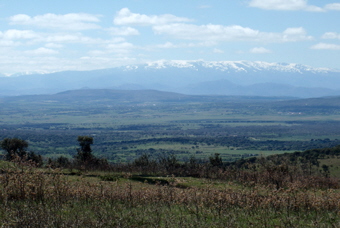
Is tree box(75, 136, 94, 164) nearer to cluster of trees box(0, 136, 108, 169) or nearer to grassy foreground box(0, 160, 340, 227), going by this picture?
cluster of trees box(0, 136, 108, 169)

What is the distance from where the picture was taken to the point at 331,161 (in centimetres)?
4706

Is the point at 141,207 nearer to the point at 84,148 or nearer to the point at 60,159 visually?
the point at 60,159

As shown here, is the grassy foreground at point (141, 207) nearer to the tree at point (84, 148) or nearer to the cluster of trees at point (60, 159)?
the cluster of trees at point (60, 159)

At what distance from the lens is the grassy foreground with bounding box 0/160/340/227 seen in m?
9.36

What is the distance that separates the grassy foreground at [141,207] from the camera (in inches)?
368

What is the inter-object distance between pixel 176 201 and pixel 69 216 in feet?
11.4

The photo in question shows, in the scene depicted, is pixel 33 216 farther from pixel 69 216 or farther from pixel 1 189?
pixel 1 189

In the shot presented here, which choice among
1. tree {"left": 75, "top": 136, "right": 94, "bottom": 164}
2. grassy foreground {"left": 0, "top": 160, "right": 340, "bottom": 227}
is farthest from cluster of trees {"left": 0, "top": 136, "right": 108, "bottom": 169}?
grassy foreground {"left": 0, "top": 160, "right": 340, "bottom": 227}

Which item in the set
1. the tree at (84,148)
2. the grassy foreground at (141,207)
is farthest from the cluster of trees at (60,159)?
the grassy foreground at (141,207)

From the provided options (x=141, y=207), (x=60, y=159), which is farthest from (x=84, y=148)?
(x=141, y=207)

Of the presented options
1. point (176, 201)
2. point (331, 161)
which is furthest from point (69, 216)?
point (331, 161)

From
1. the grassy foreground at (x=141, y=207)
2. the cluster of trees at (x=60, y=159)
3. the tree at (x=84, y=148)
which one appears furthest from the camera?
the tree at (x=84, y=148)

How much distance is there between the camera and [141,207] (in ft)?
37.6

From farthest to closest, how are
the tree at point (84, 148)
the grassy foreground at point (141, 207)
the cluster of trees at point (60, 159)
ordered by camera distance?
the tree at point (84, 148) < the cluster of trees at point (60, 159) < the grassy foreground at point (141, 207)
